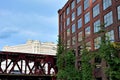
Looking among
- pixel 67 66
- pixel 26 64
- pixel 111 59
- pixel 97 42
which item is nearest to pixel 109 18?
pixel 97 42

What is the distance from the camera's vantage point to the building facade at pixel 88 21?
198 ft

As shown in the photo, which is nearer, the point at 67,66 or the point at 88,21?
the point at 67,66

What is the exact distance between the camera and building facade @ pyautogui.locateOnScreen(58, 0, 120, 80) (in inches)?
2376

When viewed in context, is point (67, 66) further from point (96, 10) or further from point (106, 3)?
point (106, 3)

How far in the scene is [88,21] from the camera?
74875 millimetres

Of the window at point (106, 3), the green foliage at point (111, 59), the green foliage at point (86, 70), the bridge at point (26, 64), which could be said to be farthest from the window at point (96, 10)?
the bridge at point (26, 64)

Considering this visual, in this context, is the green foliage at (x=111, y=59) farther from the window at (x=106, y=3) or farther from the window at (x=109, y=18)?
the window at (x=106, y=3)

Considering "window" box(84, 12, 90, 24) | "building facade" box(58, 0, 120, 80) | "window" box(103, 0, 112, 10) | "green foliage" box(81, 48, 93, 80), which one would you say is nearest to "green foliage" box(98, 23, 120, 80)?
"building facade" box(58, 0, 120, 80)

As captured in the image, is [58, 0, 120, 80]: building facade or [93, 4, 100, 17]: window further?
[93, 4, 100, 17]: window

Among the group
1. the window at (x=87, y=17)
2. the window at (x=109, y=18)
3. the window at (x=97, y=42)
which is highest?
the window at (x=87, y=17)

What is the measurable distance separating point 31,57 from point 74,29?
16.7 meters

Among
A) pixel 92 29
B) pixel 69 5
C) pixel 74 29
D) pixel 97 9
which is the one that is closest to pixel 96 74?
pixel 92 29

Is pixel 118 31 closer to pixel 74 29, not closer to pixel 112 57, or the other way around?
pixel 112 57

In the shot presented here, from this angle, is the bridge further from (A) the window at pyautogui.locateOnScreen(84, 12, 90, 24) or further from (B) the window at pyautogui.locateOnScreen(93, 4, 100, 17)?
(B) the window at pyautogui.locateOnScreen(93, 4, 100, 17)
